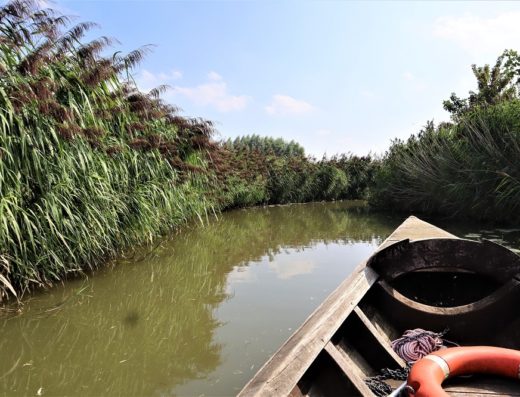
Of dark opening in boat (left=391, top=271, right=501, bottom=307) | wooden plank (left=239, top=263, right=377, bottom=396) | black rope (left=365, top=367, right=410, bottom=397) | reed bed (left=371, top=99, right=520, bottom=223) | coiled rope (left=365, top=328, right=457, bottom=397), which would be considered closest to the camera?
wooden plank (left=239, top=263, right=377, bottom=396)

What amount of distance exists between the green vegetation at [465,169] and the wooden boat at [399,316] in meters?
5.47

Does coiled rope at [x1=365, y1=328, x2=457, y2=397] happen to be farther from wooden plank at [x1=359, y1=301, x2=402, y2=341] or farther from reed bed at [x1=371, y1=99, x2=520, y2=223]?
reed bed at [x1=371, y1=99, x2=520, y2=223]

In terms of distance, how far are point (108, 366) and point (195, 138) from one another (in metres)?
4.39

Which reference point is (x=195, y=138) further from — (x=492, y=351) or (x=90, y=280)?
(x=492, y=351)

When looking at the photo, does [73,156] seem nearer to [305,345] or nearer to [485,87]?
[305,345]

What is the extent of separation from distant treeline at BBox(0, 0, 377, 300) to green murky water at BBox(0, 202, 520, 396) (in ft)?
1.39

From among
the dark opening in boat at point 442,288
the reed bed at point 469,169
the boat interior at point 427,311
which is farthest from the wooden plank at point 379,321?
the reed bed at point 469,169

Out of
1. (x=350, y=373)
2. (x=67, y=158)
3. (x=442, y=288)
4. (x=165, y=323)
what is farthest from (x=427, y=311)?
(x=67, y=158)

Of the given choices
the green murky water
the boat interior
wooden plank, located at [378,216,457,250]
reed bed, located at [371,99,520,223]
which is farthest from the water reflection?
reed bed, located at [371,99,520,223]

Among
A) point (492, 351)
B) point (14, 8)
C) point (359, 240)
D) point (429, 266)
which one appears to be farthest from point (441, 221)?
point (14, 8)

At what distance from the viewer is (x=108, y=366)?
2787 millimetres

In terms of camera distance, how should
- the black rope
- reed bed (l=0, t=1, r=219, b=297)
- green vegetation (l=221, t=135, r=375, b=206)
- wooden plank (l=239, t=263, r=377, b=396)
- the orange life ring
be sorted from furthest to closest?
green vegetation (l=221, t=135, r=375, b=206)
reed bed (l=0, t=1, r=219, b=297)
the black rope
the orange life ring
wooden plank (l=239, t=263, r=377, b=396)

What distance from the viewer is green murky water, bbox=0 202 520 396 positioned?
8.56 ft

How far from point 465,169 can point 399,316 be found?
8.26 meters
